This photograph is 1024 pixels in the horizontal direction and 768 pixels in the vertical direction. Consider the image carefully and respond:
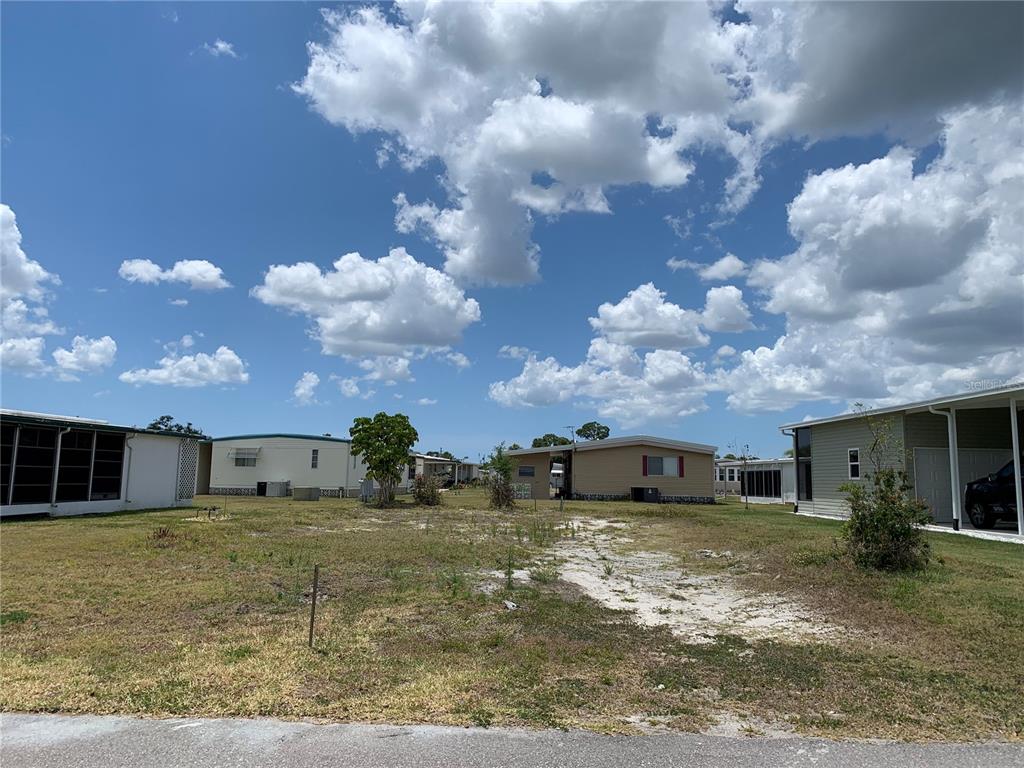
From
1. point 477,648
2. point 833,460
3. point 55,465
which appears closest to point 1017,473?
point 833,460

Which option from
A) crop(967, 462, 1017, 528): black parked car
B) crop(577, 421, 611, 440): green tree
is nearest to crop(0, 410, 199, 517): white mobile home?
crop(967, 462, 1017, 528): black parked car

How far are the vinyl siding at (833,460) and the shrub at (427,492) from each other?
45.1ft

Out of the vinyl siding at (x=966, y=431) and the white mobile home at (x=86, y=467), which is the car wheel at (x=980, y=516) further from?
the white mobile home at (x=86, y=467)

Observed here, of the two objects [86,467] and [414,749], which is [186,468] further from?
[414,749]

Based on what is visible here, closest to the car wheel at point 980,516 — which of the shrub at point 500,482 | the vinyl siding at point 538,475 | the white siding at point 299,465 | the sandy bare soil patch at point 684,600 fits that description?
the sandy bare soil patch at point 684,600

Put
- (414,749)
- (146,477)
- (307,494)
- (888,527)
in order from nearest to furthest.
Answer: (414,749), (888,527), (146,477), (307,494)

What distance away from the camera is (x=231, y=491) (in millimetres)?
34656

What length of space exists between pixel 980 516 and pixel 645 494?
16.7 metres

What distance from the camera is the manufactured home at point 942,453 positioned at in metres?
15.3

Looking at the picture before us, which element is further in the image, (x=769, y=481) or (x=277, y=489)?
(x=769, y=481)

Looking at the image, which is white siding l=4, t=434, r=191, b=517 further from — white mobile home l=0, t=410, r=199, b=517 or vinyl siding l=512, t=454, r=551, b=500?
vinyl siding l=512, t=454, r=551, b=500

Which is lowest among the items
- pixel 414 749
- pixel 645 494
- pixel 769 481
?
pixel 414 749

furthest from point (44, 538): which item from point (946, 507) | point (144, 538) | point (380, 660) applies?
point (946, 507)

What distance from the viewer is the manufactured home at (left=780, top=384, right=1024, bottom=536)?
50.2 feet
